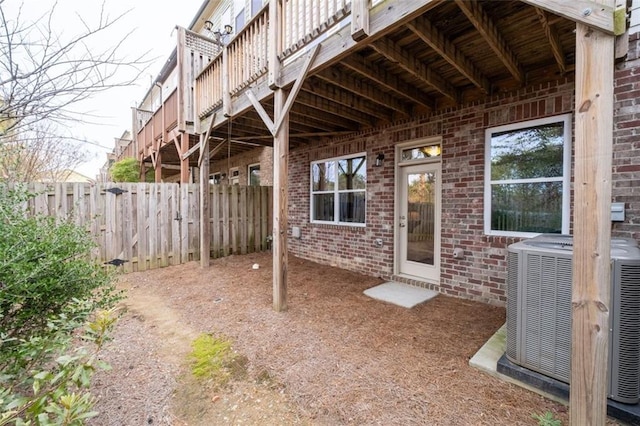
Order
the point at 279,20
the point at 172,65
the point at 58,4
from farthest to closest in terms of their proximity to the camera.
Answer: the point at 172,65
the point at 279,20
the point at 58,4

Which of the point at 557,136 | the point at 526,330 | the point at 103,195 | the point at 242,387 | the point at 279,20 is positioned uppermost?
the point at 279,20

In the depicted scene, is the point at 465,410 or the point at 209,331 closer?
the point at 465,410

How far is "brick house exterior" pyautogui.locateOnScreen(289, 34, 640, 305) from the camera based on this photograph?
295 centimetres

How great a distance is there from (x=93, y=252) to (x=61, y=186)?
131cm

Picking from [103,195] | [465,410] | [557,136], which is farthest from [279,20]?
[103,195]

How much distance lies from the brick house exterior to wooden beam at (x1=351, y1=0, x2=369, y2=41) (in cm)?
233

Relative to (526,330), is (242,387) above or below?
below

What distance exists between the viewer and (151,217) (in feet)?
20.0

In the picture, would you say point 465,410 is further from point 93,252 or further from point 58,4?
point 93,252

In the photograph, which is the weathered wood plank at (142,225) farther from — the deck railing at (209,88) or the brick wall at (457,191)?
the brick wall at (457,191)

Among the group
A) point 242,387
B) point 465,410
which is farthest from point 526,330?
point 242,387

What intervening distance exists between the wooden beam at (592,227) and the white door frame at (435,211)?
2.97m

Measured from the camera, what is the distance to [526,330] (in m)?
2.19

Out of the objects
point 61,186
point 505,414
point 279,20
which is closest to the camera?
point 505,414
